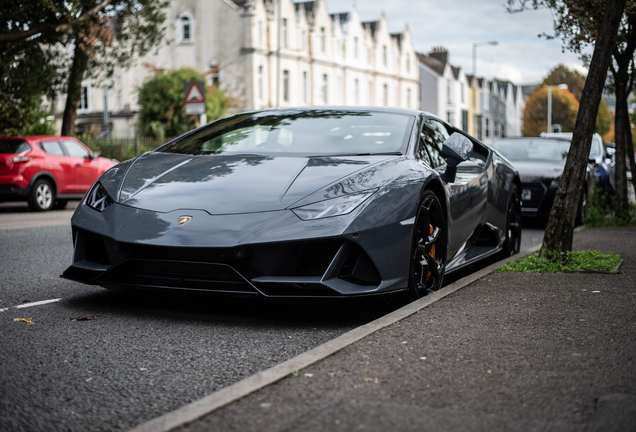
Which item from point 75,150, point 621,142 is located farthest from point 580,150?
point 75,150

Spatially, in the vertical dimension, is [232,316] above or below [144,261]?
below

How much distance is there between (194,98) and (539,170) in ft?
26.2

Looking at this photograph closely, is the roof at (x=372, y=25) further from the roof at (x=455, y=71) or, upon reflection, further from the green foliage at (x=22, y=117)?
the green foliage at (x=22, y=117)

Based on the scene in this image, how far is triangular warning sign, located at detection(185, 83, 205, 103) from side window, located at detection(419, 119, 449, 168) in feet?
35.9

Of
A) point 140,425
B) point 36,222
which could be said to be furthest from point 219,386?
point 36,222

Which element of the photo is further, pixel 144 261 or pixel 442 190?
pixel 442 190

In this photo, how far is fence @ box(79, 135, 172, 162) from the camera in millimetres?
25672

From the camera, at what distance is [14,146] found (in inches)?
573

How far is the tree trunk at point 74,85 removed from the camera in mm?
20125

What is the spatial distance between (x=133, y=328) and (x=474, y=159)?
3.38 metres

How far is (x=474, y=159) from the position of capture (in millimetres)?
6227

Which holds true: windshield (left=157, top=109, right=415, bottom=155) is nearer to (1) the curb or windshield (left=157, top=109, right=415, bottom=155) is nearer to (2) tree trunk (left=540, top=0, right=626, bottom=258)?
(1) the curb

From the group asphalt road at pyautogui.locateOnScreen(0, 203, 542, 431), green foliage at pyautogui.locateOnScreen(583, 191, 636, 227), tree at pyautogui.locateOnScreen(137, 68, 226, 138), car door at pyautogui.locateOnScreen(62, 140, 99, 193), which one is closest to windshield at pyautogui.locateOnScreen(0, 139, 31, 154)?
car door at pyautogui.locateOnScreen(62, 140, 99, 193)

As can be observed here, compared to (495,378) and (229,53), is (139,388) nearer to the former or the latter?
(495,378)
